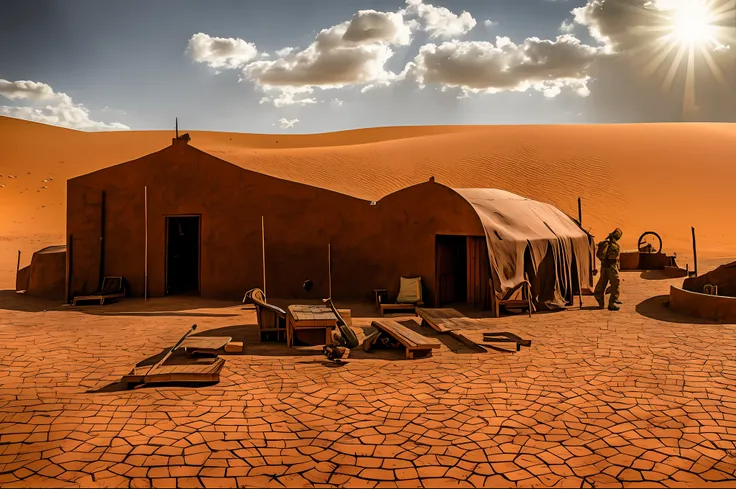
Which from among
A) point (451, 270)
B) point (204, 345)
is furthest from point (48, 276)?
point (451, 270)

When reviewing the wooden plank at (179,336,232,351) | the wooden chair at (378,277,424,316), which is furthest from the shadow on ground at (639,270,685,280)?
the wooden plank at (179,336,232,351)

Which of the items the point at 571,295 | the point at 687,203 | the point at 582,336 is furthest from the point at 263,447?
the point at 687,203

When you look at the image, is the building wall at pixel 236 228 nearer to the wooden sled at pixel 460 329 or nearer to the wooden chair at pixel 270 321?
the wooden sled at pixel 460 329

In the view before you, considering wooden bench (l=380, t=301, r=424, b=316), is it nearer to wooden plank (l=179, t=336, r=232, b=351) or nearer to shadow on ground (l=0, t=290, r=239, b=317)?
shadow on ground (l=0, t=290, r=239, b=317)

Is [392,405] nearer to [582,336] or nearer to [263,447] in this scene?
[263,447]

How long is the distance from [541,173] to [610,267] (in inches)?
921

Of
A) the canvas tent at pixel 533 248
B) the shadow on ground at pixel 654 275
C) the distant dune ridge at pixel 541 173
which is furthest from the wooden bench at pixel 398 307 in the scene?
the distant dune ridge at pixel 541 173

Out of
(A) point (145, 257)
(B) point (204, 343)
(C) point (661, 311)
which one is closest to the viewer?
(B) point (204, 343)

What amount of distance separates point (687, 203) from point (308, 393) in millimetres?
31463

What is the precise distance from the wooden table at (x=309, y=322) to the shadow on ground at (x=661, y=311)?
6460 millimetres

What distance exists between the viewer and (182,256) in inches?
617

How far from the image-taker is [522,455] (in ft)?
14.8

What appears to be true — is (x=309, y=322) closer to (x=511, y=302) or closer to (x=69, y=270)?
(x=511, y=302)

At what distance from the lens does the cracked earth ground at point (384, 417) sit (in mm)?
4223
